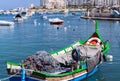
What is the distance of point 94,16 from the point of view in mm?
108125

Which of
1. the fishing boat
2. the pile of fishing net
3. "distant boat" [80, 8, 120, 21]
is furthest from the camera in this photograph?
"distant boat" [80, 8, 120, 21]

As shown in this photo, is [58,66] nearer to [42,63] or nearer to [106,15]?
[42,63]

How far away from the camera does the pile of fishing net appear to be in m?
21.4

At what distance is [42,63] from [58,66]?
1198mm

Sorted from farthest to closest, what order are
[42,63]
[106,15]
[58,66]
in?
[106,15], [58,66], [42,63]

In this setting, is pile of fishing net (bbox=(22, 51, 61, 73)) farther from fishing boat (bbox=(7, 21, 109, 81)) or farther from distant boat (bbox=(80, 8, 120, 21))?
distant boat (bbox=(80, 8, 120, 21))

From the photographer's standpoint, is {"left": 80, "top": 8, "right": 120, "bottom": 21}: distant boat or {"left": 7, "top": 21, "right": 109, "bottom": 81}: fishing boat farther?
{"left": 80, "top": 8, "right": 120, "bottom": 21}: distant boat

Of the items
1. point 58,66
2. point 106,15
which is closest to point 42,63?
point 58,66

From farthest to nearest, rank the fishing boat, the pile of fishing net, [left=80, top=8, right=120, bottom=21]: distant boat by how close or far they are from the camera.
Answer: [left=80, top=8, right=120, bottom=21]: distant boat < the pile of fishing net < the fishing boat

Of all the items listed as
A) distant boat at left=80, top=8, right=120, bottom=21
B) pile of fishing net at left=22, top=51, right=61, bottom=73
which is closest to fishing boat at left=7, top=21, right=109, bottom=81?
pile of fishing net at left=22, top=51, right=61, bottom=73

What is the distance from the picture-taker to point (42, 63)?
21828 millimetres

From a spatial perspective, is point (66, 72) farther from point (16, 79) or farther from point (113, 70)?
point (113, 70)

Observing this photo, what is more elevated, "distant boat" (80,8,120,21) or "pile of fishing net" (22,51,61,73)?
"pile of fishing net" (22,51,61,73)

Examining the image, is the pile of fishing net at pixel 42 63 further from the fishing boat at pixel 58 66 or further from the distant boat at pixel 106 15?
the distant boat at pixel 106 15
